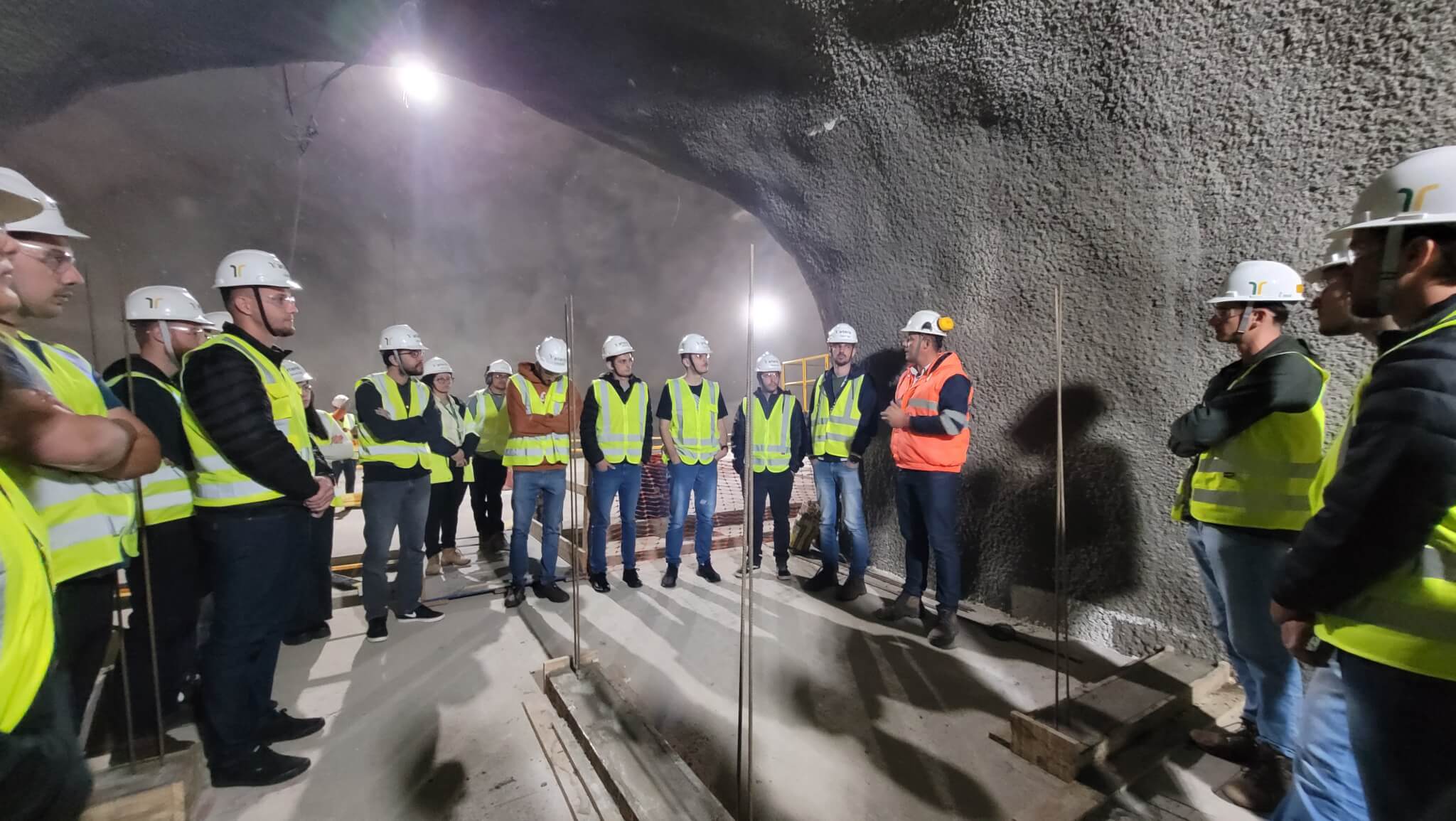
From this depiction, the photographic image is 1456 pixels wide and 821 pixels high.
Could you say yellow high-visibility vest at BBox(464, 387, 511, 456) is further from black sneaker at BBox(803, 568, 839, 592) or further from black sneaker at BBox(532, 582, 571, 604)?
black sneaker at BBox(803, 568, 839, 592)

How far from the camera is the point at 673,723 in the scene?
2.30m

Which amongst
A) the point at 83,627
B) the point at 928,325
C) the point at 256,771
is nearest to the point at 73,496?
the point at 83,627

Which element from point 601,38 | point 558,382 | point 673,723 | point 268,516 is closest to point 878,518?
point 673,723

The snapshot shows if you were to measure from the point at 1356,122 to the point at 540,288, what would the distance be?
553 inches

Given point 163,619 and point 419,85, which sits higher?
point 419,85

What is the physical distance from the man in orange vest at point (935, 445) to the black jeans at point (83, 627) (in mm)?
3414

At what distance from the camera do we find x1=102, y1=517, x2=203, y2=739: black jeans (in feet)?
6.89

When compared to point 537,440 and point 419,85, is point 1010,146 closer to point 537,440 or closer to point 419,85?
point 537,440

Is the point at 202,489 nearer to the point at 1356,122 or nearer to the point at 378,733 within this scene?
the point at 378,733

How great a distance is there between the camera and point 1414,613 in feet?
3.02

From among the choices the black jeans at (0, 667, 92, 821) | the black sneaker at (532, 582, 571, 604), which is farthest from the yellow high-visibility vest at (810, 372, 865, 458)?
the black jeans at (0, 667, 92, 821)

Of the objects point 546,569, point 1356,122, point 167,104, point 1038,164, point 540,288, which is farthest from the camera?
point 540,288

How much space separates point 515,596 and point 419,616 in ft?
1.97

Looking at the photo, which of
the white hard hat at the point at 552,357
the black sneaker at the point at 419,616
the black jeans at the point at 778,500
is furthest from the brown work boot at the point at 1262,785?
the white hard hat at the point at 552,357
